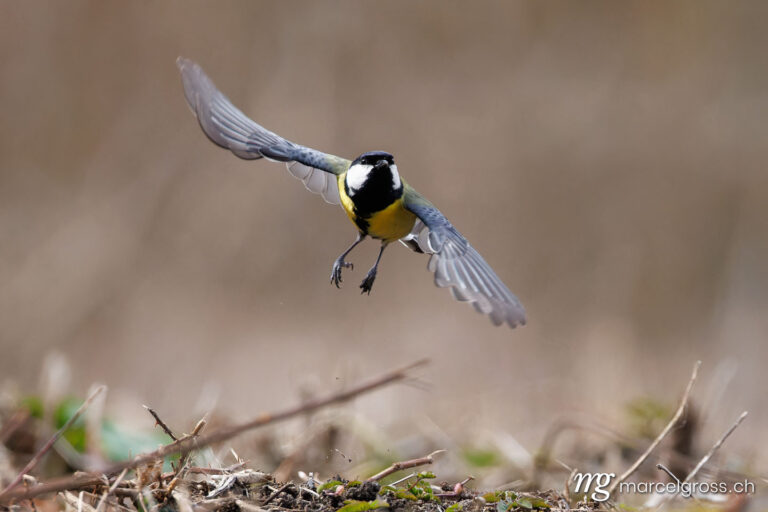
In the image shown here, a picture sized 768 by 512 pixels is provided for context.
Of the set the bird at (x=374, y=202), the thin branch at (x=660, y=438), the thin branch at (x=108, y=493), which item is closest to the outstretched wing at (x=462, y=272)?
the bird at (x=374, y=202)

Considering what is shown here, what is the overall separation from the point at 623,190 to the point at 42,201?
18.3 ft

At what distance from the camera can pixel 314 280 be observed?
336 inches

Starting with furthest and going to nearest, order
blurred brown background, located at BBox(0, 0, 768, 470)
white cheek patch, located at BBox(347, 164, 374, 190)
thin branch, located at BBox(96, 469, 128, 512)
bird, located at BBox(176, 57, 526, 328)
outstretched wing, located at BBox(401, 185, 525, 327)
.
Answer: blurred brown background, located at BBox(0, 0, 768, 470)
white cheek patch, located at BBox(347, 164, 374, 190)
bird, located at BBox(176, 57, 526, 328)
outstretched wing, located at BBox(401, 185, 525, 327)
thin branch, located at BBox(96, 469, 128, 512)

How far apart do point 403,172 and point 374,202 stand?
223 inches

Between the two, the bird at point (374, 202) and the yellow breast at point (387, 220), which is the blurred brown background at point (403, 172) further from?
the yellow breast at point (387, 220)

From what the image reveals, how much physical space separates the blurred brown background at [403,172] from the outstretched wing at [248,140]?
3911 millimetres

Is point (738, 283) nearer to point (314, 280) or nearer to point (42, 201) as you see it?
point (314, 280)

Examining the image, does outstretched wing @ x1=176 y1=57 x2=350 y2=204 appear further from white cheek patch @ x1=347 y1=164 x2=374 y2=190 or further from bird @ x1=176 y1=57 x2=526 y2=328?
white cheek patch @ x1=347 y1=164 x2=374 y2=190

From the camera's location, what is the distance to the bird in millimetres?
2535

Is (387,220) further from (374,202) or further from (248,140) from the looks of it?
(248,140)

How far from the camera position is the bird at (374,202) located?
254 cm

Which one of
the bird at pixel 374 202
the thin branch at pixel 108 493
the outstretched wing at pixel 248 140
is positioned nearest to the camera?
the thin branch at pixel 108 493

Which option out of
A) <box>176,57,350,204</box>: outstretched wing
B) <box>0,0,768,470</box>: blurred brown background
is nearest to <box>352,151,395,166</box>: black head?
<box>176,57,350,204</box>: outstretched wing

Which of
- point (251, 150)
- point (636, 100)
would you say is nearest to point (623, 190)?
point (636, 100)
